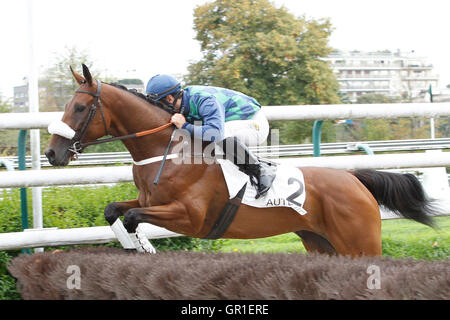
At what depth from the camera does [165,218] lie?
12.4 feet

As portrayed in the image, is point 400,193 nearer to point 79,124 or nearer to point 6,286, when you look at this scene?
point 79,124

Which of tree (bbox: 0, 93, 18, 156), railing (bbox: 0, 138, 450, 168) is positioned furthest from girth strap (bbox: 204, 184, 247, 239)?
tree (bbox: 0, 93, 18, 156)

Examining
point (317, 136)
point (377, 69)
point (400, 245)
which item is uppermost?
point (377, 69)

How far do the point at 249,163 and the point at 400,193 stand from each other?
1.32 meters

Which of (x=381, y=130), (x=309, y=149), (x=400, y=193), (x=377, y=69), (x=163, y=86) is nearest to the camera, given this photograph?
(x=163, y=86)

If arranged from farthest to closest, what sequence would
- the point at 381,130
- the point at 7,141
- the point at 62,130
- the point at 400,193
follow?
the point at 381,130 → the point at 7,141 → the point at 400,193 → the point at 62,130

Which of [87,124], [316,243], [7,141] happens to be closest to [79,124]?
[87,124]

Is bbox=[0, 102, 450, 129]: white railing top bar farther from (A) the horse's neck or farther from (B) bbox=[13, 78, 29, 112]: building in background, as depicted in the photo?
(B) bbox=[13, 78, 29, 112]: building in background

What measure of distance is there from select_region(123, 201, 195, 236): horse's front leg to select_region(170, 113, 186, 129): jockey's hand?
560 millimetres

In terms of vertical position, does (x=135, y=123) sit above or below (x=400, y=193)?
above

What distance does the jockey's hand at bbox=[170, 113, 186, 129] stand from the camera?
13.1 ft

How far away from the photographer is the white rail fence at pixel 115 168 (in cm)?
412
